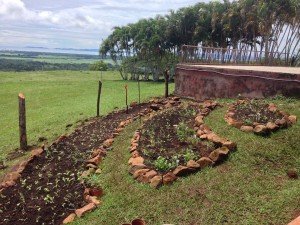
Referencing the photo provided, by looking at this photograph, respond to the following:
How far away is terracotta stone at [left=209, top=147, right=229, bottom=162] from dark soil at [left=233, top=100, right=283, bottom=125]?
1852mm

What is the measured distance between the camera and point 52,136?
15.9 metres

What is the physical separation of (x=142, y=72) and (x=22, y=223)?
43.8m

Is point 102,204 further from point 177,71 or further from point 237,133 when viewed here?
point 177,71

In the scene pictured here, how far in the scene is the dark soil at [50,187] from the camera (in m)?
8.25

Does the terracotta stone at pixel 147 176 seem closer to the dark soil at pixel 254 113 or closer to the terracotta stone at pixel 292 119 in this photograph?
the dark soil at pixel 254 113

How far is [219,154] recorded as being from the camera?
28.0ft

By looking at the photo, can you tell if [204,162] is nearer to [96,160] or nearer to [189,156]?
[189,156]

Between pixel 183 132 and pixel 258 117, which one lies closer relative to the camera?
pixel 258 117

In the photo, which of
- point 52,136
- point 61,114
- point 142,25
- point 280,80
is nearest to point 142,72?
point 142,25

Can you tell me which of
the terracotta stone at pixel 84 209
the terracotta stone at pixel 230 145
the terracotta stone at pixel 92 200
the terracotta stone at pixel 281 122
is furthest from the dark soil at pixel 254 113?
the terracotta stone at pixel 84 209

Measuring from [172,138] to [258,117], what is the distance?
2.34 m

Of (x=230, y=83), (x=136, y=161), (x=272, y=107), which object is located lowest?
(x=136, y=161)

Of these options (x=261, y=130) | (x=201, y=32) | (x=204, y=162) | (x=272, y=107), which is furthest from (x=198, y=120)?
(x=201, y=32)

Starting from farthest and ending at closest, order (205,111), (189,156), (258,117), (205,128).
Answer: (205,111) < (258,117) < (205,128) < (189,156)
